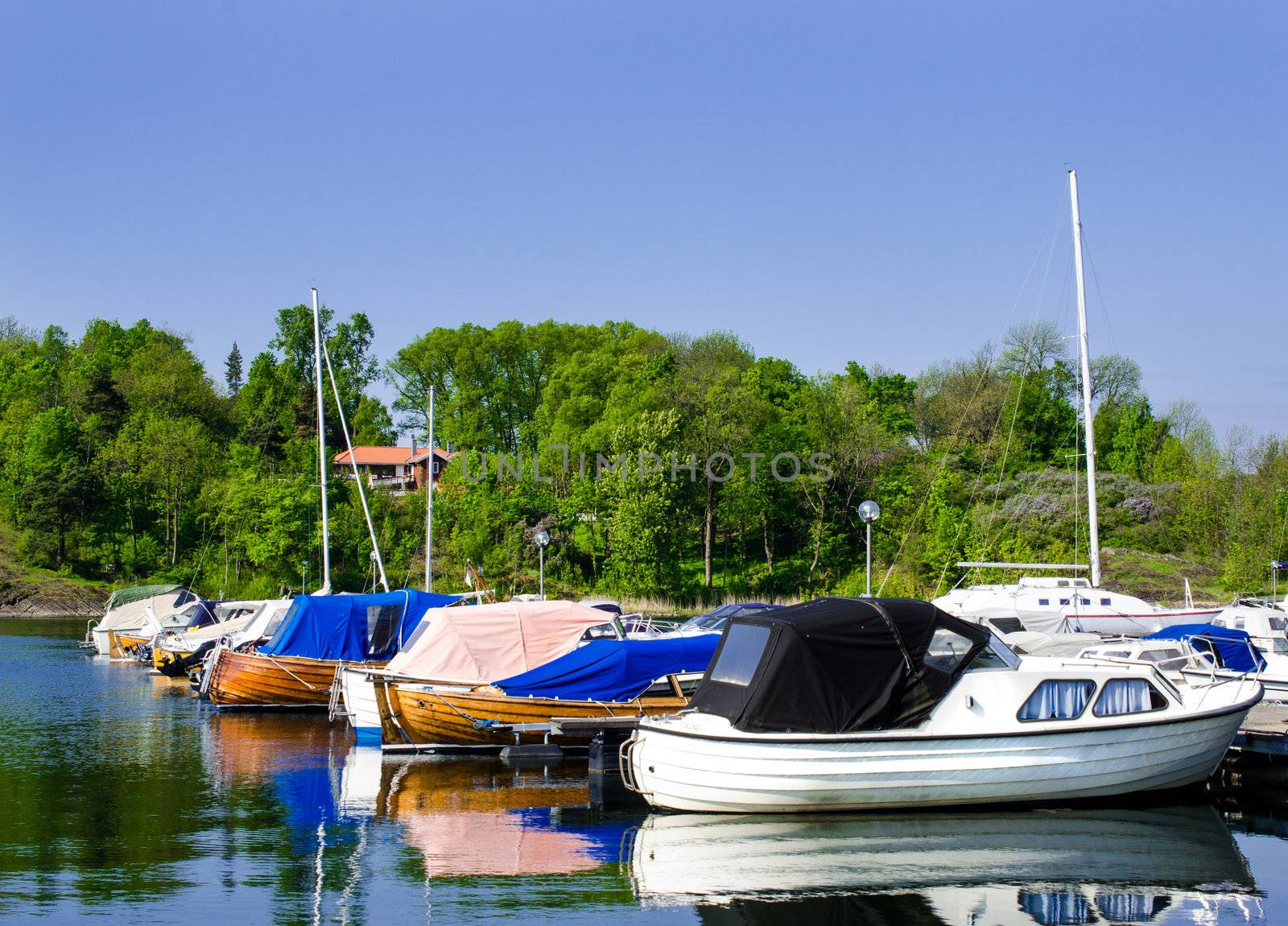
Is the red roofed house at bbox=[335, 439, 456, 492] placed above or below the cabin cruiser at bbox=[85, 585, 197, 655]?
above

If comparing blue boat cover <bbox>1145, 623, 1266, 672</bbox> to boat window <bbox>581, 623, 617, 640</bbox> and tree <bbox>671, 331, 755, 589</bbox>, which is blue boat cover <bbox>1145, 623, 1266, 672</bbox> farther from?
tree <bbox>671, 331, 755, 589</bbox>

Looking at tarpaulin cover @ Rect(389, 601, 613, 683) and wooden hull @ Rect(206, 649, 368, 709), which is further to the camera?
wooden hull @ Rect(206, 649, 368, 709)

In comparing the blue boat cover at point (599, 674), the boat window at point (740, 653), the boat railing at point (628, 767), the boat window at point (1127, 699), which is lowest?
the boat railing at point (628, 767)

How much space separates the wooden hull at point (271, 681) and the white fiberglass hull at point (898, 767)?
14927mm

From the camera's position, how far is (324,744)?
24.6 metres

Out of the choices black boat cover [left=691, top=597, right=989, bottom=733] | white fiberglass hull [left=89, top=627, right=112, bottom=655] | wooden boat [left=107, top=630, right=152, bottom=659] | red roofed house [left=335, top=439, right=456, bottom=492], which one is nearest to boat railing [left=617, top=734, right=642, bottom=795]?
black boat cover [left=691, top=597, right=989, bottom=733]

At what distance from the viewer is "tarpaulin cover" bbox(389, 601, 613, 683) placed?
2317 centimetres

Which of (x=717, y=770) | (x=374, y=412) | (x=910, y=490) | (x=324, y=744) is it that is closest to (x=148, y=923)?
(x=717, y=770)

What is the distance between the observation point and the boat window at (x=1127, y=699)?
16.7 m

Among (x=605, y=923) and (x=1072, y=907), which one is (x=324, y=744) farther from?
(x=1072, y=907)

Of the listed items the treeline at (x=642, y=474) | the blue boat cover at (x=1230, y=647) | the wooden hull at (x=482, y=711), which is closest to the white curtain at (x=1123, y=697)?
the blue boat cover at (x=1230, y=647)

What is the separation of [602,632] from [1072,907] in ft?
44.7

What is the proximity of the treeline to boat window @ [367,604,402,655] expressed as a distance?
119 ft

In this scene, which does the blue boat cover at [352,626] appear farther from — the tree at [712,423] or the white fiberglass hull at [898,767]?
the tree at [712,423]
